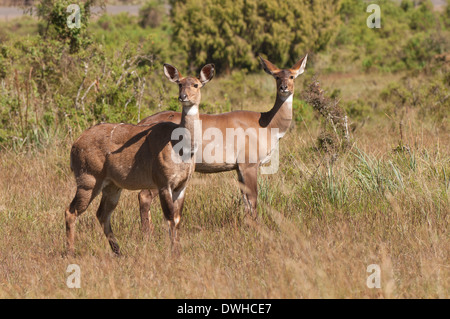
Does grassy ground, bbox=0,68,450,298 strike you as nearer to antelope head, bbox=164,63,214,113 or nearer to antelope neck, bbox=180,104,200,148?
antelope neck, bbox=180,104,200,148

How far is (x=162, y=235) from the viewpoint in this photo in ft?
23.2

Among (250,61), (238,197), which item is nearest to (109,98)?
(238,197)

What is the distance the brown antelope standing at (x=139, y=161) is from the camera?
6594mm

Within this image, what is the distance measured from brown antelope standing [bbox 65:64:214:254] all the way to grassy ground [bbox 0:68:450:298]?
407mm

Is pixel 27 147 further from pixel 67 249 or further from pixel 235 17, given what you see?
pixel 235 17

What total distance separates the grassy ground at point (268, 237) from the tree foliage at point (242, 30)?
60.1ft

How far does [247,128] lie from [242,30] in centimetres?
2025

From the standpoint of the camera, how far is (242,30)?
91.0 feet

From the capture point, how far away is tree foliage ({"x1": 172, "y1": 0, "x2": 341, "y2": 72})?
27.3 m

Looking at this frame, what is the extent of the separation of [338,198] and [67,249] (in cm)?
299
